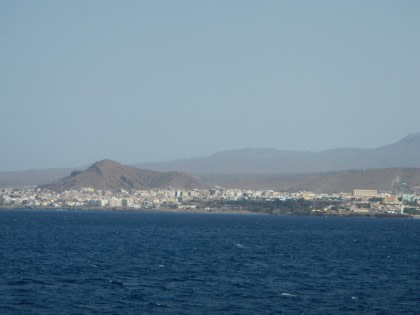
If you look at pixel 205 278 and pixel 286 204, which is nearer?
pixel 205 278

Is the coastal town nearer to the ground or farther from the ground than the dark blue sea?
farther from the ground

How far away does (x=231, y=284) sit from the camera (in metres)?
39.4

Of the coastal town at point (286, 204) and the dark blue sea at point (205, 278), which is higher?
the coastal town at point (286, 204)

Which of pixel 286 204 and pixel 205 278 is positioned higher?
pixel 286 204

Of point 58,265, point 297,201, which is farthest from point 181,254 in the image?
point 297,201

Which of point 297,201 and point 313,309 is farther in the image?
point 297,201

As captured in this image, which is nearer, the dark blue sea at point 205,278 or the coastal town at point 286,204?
the dark blue sea at point 205,278

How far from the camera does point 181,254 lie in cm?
5628

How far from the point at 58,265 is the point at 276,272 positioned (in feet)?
40.1

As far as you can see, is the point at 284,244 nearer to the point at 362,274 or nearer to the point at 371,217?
the point at 362,274

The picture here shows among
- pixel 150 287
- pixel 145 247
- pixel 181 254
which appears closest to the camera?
pixel 150 287

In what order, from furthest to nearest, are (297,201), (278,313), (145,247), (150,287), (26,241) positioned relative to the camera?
(297,201)
(26,241)
(145,247)
(150,287)
(278,313)

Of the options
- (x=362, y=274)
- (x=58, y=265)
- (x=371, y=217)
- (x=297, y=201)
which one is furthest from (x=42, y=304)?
(x=297, y=201)

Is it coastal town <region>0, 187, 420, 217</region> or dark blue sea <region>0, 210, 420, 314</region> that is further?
coastal town <region>0, 187, 420, 217</region>
